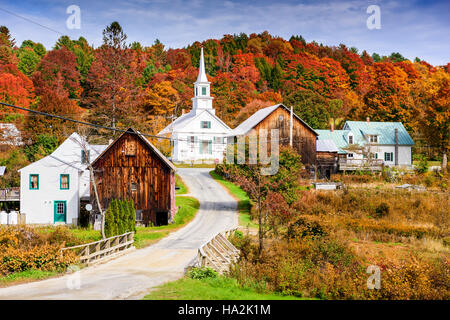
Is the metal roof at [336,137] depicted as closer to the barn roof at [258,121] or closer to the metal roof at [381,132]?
the metal roof at [381,132]

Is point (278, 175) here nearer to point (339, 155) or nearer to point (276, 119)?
point (276, 119)

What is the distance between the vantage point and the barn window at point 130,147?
38.5 meters

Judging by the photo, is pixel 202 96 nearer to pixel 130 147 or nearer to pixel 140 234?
pixel 130 147

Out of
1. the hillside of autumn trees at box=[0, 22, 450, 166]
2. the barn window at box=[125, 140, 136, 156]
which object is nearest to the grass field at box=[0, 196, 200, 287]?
the barn window at box=[125, 140, 136, 156]

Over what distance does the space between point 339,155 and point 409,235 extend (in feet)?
87.9

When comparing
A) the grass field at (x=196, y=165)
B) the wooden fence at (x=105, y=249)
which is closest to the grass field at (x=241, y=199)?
the grass field at (x=196, y=165)

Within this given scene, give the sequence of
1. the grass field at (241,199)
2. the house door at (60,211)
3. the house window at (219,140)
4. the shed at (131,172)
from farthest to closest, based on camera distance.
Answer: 1. the house window at (219,140)
2. the house door at (60,211)
3. the shed at (131,172)
4. the grass field at (241,199)

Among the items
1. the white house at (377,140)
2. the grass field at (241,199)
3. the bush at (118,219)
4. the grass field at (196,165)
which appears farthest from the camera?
the grass field at (196,165)

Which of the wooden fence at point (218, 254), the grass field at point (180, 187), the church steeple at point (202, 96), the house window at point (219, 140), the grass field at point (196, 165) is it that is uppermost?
the church steeple at point (202, 96)

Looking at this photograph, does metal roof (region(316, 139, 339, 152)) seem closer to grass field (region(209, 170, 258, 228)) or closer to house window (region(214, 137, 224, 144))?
grass field (region(209, 170, 258, 228))

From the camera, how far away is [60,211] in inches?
1629

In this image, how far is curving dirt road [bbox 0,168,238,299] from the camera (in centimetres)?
1427

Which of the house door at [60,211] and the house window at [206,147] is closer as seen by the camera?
the house door at [60,211]

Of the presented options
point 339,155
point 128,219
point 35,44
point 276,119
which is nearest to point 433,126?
point 339,155
